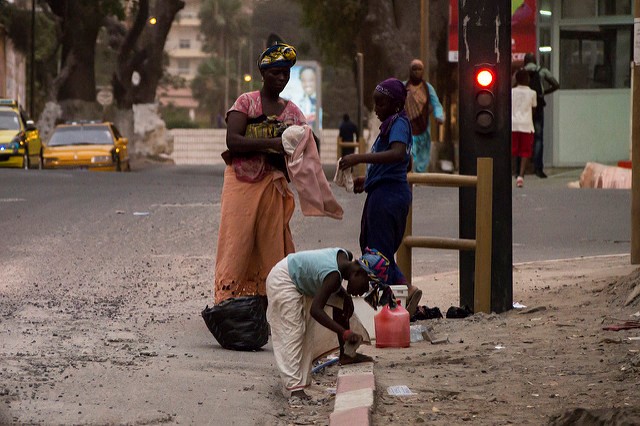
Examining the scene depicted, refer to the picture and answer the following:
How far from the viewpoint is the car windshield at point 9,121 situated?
31.5m

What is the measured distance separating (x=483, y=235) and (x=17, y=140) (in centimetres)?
2234

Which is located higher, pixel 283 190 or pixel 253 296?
pixel 283 190

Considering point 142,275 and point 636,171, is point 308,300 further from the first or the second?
point 142,275

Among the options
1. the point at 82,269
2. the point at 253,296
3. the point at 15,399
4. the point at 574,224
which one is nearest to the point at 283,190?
the point at 253,296

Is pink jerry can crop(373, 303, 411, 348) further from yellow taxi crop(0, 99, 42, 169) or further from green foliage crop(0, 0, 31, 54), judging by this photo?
green foliage crop(0, 0, 31, 54)

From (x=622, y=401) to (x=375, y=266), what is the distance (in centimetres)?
156

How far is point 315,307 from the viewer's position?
704 cm

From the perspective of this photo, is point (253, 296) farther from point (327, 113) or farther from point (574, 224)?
point (327, 113)

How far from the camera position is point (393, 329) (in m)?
8.58

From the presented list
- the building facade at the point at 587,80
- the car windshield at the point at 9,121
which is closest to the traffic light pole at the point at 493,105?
the building facade at the point at 587,80

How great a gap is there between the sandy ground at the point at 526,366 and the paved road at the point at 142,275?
0.68 metres

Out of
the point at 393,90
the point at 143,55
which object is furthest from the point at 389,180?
the point at 143,55

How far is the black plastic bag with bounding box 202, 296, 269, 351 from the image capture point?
8.36 metres

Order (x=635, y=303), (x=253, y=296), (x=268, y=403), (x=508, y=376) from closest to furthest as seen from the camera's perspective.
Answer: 1. (x=268, y=403)
2. (x=508, y=376)
3. (x=253, y=296)
4. (x=635, y=303)
